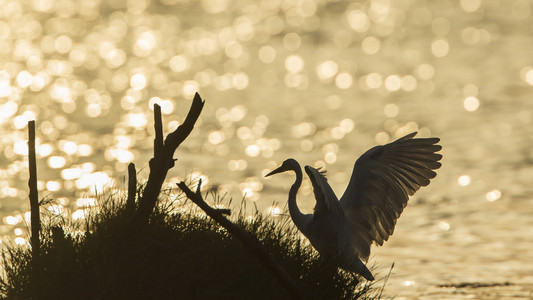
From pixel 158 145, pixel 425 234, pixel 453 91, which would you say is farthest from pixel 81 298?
pixel 453 91

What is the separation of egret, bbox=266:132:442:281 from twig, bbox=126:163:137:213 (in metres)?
1.89

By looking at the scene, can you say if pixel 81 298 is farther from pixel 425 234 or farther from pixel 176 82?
pixel 176 82

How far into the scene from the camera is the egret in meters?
12.0

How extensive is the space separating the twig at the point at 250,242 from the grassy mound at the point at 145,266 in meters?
0.78

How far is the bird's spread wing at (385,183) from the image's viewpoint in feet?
40.4

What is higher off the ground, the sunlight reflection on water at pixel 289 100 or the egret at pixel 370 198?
the sunlight reflection on water at pixel 289 100

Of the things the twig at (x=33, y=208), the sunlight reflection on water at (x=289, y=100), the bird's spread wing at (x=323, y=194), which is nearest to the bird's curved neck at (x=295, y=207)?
the bird's spread wing at (x=323, y=194)

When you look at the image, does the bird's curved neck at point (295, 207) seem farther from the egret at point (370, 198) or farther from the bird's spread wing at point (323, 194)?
the bird's spread wing at point (323, 194)

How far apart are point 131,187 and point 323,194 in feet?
6.32

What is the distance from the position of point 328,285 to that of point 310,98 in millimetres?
19775

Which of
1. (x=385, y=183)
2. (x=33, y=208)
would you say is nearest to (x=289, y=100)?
(x=385, y=183)

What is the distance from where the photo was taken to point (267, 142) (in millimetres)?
26094

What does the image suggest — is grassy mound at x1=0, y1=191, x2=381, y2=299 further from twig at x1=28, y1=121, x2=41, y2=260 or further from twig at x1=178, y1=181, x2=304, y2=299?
twig at x1=178, y1=181, x2=304, y2=299

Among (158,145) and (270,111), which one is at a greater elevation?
(270,111)
